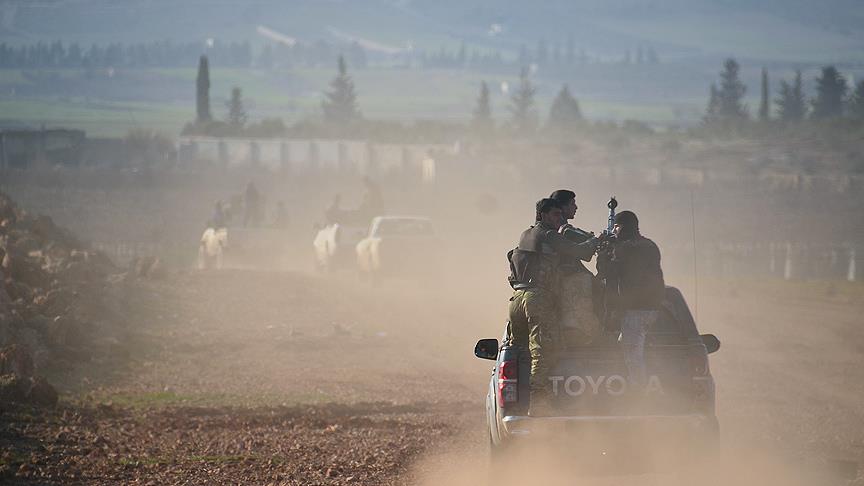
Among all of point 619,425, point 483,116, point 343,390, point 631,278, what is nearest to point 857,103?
point 483,116

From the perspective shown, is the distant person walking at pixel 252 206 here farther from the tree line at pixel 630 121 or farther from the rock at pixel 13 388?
the tree line at pixel 630 121

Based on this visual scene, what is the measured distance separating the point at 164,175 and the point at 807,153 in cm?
4190

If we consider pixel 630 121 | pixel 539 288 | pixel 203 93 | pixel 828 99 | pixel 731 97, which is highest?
pixel 203 93

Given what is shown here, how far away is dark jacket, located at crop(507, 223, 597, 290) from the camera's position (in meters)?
10.7

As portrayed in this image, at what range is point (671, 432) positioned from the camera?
10.5 meters

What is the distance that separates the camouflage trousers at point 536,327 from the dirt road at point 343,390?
31.5 inches

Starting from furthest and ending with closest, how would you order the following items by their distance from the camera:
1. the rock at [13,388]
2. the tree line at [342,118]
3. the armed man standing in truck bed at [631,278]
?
the tree line at [342,118] → the rock at [13,388] → the armed man standing in truck bed at [631,278]

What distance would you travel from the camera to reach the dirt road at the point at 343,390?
13.0 meters

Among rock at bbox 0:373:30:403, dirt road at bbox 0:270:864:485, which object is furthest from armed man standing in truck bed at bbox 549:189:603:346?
rock at bbox 0:373:30:403

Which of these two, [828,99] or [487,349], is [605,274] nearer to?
[487,349]

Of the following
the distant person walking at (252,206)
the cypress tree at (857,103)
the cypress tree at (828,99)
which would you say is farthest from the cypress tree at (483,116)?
the distant person walking at (252,206)

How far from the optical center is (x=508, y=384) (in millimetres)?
10750

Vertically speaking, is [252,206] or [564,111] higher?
[564,111]

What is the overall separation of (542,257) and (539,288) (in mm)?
225
